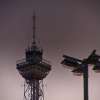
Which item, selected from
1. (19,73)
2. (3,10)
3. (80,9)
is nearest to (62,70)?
(19,73)

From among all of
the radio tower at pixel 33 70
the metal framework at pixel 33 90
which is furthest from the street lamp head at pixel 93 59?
the metal framework at pixel 33 90

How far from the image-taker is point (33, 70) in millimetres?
5887

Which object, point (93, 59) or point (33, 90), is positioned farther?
point (33, 90)

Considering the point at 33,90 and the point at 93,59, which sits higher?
the point at 93,59

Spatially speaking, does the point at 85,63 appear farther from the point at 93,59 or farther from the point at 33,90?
the point at 33,90

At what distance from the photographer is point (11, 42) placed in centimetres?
544

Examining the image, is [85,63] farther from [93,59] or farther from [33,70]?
[33,70]

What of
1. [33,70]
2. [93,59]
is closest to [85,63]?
[93,59]

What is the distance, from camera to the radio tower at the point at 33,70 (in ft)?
18.1

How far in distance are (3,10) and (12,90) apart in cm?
148

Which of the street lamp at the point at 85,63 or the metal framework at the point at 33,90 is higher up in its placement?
the street lamp at the point at 85,63

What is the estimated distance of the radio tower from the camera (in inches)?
217

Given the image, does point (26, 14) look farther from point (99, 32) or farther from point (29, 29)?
point (99, 32)

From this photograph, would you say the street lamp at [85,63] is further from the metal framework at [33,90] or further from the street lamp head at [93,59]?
the metal framework at [33,90]
